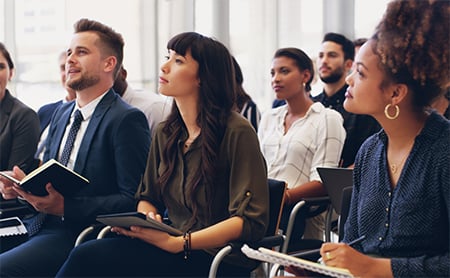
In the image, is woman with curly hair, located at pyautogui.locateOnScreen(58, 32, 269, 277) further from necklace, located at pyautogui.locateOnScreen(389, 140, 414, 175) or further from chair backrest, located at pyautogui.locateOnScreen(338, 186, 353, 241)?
necklace, located at pyautogui.locateOnScreen(389, 140, 414, 175)

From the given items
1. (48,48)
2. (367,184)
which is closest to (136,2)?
(48,48)

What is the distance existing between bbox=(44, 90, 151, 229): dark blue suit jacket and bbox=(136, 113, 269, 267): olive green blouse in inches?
5.6

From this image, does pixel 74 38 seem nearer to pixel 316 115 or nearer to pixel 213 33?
pixel 316 115


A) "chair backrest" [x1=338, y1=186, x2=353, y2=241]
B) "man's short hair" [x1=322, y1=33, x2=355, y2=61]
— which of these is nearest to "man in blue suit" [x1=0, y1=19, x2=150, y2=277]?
"chair backrest" [x1=338, y1=186, x2=353, y2=241]

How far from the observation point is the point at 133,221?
7.24 ft

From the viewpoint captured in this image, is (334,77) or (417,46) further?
(334,77)

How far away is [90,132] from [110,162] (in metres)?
0.16

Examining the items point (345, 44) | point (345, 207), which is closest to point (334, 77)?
point (345, 44)

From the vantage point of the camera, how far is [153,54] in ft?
16.7

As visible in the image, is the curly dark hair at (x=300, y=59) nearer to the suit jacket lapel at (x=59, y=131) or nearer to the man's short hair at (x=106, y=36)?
the man's short hair at (x=106, y=36)

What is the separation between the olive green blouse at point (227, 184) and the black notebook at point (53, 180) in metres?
0.26

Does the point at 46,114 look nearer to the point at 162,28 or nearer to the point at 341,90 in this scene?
the point at 162,28

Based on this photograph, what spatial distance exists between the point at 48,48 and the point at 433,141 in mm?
3690

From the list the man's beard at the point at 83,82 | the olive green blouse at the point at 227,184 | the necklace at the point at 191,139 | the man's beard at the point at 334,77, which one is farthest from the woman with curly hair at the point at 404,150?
the man's beard at the point at 334,77
